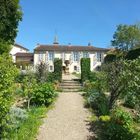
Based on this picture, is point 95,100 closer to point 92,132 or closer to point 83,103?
point 83,103

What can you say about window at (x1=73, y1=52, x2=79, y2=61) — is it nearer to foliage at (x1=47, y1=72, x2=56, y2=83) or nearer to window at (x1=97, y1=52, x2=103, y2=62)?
window at (x1=97, y1=52, x2=103, y2=62)

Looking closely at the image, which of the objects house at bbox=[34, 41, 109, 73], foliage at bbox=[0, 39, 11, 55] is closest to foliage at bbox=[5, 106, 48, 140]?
foliage at bbox=[0, 39, 11, 55]

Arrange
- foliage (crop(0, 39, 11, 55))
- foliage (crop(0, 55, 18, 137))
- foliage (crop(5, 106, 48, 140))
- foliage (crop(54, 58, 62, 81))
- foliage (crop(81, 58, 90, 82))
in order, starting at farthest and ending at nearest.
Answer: foliage (crop(81, 58, 90, 82)) < foliage (crop(54, 58, 62, 81)) < foliage (crop(0, 39, 11, 55)) < foliage (crop(5, 106, 48, 140)) < foliage (crop(0, 55, 18, 137))

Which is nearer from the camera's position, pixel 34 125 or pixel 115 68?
pixel 34 125

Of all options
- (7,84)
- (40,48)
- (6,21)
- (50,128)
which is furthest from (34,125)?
(40,48)

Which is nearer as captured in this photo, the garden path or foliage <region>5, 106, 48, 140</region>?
foliage <region>5, 106, 48, 140</region>

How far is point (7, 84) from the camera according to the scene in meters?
11.2

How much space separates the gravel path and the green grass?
24 cm

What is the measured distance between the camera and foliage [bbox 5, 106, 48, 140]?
12592mm

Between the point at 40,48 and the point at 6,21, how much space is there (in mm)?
38629

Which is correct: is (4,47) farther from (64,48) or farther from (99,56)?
(99,56)

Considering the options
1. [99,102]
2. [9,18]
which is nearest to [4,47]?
[9,18]

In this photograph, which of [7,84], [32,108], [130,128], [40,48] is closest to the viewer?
[7,84]

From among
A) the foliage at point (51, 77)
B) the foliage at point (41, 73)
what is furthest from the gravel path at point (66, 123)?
the foliage at point (51, 77)
